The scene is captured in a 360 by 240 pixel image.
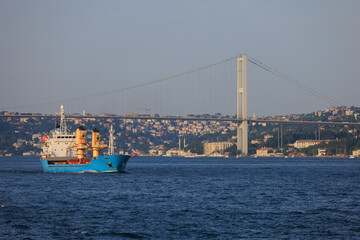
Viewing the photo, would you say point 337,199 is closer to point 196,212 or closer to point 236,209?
point 236,209

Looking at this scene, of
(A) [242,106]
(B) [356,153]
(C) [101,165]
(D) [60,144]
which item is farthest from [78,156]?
(B) [356,153]

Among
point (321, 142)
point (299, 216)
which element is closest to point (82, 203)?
point (299, 216)

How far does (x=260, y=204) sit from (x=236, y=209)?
247 cm

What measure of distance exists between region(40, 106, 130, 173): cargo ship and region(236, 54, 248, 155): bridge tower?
58.1 m

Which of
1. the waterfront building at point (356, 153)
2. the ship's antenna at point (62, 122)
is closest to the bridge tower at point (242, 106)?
the waterfront building at point (356, 153)

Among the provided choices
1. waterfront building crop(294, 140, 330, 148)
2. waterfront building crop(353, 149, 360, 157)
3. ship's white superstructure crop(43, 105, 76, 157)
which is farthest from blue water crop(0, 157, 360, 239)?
waterfront building crop(294, 140, 330, 148)

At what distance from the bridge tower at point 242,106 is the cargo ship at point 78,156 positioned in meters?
58.1

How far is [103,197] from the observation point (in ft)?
114

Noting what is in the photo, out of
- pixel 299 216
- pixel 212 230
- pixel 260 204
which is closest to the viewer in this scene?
pixel 212 230

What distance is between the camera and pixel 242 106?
121 meters

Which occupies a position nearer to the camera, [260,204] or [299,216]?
[299,216]

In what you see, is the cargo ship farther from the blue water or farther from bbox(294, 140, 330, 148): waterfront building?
bbox(294, 140, 330, 148): waterfront building

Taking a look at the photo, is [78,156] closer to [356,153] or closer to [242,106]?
[242,106]

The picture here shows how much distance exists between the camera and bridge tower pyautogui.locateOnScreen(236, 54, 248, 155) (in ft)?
389
